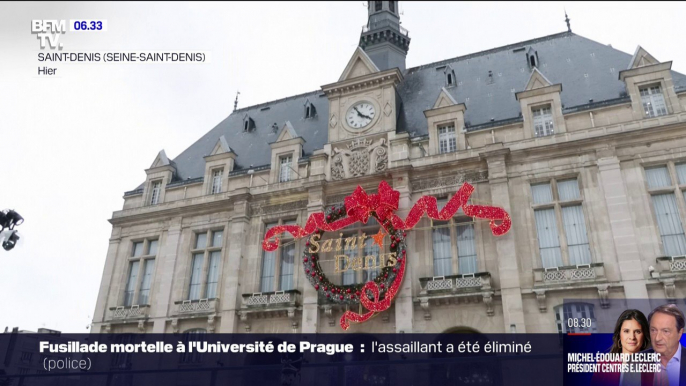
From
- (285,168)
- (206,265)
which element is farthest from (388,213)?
(206,265)

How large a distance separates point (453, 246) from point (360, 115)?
31.4ft

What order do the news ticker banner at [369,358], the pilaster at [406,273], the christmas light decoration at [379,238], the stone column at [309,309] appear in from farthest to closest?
the stone column at [309,309] < the christmas light decoration at [379,238] < the pilaster at [406,273] < the news ticker banner at [369,358]

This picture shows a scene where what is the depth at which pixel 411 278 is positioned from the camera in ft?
72.5

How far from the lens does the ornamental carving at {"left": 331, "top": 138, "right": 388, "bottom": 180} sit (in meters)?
25.2

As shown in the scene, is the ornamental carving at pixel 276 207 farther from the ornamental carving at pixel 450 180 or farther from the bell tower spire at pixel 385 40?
the bell tower spire at pixel 385 40

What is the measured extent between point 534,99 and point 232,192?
17.4 m

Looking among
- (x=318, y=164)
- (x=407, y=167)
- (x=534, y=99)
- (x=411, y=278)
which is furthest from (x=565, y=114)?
(x=318, y=164)

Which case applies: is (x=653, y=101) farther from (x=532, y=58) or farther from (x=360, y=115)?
(x=360, y=115)

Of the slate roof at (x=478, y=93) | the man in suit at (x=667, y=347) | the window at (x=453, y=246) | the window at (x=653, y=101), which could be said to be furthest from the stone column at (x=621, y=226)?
the man in suit at (x=667, y=347)

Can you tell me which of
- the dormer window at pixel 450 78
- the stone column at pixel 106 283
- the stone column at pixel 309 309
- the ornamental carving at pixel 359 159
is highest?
the dormer window at pixel 450 78

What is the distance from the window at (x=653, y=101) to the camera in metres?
21.5

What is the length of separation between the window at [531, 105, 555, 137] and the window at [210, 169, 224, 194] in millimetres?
18642

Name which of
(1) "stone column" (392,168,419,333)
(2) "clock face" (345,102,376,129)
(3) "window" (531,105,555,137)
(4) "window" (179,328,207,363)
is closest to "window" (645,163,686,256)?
(3) "window" (531,105,555,137)

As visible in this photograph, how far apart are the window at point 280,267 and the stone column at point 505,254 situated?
1035 cm
